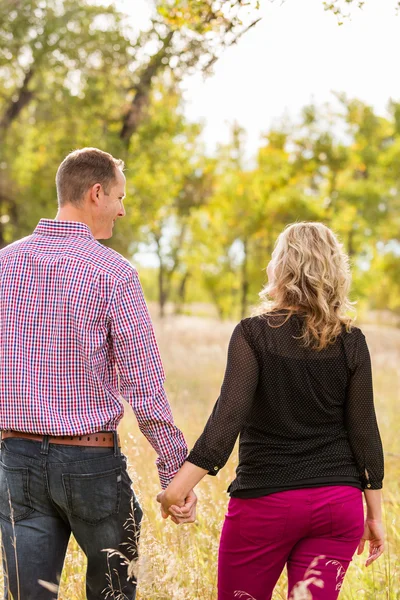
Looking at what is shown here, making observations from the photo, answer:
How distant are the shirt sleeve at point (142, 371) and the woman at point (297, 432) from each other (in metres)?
0.13

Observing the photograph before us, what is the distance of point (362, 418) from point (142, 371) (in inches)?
38.9

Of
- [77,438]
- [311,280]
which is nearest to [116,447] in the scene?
[77,438]

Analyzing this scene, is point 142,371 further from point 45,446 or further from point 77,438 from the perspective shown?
point 45,446

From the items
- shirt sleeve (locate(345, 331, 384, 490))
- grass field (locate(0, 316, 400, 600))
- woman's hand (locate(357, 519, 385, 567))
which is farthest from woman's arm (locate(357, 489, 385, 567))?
grass field (locate(0, 316, 400, 600))

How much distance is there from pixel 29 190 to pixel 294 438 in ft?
67.8

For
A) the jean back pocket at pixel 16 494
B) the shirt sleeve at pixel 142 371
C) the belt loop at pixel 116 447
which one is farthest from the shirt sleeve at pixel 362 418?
the jean back pocket at pixel 16 494

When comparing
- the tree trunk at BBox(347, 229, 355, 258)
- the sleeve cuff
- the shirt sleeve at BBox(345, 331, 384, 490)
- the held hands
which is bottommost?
the held hands

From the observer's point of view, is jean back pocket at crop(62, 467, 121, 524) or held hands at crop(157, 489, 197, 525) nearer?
jean back pocket at crop(62, 467, 121, 524)

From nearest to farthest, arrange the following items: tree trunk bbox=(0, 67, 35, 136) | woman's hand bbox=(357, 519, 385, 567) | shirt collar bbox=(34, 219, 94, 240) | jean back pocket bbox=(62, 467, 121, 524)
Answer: jean back pocket bbox=(62, 467, 121, 524) < shirt collar bbox=(34, 219, 94, 240) < woman's hand bbox=(357, 519, 385, 567) < tree trunk bbox=(0, 67, 35, 136)

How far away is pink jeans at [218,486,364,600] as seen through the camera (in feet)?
9.13

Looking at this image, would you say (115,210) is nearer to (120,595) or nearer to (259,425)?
(259,425)

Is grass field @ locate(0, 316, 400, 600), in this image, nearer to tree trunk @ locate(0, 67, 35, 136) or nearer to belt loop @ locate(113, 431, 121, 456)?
belt loop @ locate(113, 431, 121, 456)

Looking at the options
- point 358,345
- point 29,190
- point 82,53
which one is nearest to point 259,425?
point 358,345

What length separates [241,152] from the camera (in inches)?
1325
